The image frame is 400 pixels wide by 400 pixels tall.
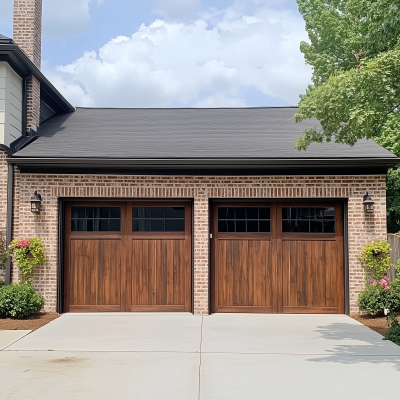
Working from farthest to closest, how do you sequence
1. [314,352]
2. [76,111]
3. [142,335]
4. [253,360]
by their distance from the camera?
1. [76,111]
2. [142,335]
3. [314,352]
4. [253,360]

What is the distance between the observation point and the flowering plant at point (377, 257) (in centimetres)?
1092

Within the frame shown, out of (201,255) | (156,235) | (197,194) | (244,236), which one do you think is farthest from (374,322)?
(156,235)

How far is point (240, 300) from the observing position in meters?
11.4

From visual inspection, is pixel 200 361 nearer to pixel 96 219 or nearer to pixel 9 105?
pixel 96 219

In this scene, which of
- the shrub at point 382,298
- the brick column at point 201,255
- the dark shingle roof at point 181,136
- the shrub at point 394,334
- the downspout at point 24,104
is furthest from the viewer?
the downspout at point 24,104

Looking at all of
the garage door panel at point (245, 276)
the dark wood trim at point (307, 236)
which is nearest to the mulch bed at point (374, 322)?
the dark wood trim at point (307, 236)

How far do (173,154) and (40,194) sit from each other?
299 cm

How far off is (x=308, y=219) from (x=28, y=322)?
243 inches

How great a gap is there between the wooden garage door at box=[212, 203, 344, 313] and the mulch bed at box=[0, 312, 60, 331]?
350 cm

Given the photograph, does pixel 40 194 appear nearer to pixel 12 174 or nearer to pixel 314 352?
pixel 12 174

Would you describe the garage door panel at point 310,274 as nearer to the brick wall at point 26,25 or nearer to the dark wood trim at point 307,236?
the dark wood trim at point 307,236

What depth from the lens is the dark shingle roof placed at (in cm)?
1133

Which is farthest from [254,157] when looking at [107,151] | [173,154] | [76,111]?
[76,111]

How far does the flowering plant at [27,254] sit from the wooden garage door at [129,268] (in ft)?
2.11
